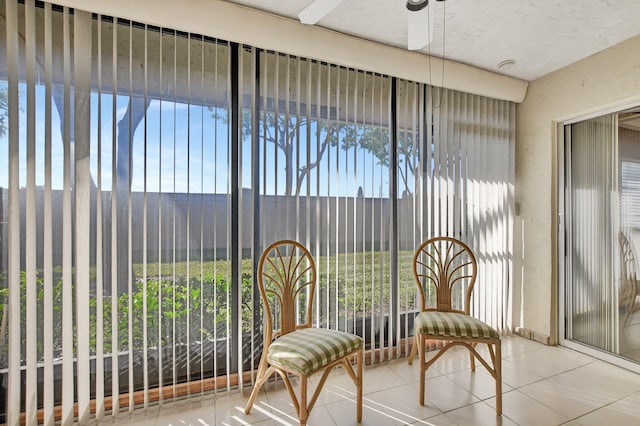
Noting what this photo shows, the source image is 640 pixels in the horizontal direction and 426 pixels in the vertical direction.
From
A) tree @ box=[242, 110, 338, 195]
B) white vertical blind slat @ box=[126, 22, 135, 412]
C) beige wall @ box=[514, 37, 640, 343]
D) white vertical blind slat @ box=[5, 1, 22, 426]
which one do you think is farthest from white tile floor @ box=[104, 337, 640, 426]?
tree @ box=[242, 110, 338, 195]

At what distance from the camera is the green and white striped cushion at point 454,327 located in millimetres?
1976

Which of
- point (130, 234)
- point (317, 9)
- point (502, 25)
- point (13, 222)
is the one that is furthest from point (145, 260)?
point (502, 25)

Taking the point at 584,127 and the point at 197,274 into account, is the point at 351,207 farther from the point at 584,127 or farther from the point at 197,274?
the point at 584,127

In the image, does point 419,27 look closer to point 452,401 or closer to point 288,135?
point 288,135

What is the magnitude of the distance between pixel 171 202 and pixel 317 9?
53.6 inches

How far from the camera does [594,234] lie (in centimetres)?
273

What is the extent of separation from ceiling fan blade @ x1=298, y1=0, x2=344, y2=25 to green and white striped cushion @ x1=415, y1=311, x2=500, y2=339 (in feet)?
6.15

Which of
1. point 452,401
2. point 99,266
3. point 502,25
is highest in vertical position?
point 502,25

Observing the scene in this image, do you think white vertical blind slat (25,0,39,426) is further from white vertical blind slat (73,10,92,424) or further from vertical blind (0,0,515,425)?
white vertical blind slat (73,10,92,424)

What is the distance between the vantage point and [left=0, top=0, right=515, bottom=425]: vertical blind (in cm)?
173

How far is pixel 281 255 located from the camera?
2.25 metres

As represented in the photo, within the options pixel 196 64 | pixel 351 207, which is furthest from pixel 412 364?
pixel 196 64

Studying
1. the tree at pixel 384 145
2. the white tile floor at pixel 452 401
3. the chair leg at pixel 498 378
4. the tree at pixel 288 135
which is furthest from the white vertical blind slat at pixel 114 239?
the chair leg at pixel 498 378

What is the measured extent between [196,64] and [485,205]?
272cm
